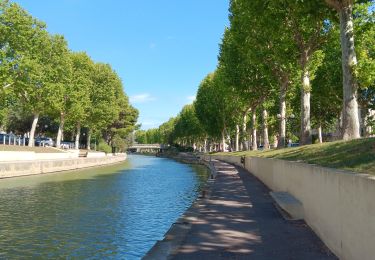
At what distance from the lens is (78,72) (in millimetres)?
72250

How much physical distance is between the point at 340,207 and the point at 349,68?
10371mm

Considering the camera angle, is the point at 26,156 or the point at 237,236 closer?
the point at 237,236

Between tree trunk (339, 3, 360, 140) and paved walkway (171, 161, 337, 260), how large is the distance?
4851 mm

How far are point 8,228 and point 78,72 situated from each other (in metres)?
60.7

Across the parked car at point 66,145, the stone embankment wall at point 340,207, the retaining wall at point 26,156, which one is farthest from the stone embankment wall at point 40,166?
the stone embankment wall at point 340,207

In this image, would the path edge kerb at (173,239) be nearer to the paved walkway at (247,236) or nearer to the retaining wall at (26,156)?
the paved walkway at (247,236)

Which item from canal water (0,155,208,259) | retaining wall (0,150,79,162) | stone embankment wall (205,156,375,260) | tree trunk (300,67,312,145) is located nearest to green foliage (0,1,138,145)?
retaining wall (0,150,79,162)

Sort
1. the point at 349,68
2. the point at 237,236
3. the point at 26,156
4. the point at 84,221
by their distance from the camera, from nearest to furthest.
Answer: the point at 237,236, the point at 84,221, the point at 349,68, the point at 26,156

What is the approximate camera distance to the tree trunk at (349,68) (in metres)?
17.0

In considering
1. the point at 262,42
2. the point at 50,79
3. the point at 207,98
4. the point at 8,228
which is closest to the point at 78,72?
the point at 50,79

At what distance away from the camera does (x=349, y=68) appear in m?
17.0

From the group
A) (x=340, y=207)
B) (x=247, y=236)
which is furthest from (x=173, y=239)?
(x=340, y=207)

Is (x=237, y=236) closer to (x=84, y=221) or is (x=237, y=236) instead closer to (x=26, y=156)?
(x=84, y=221)

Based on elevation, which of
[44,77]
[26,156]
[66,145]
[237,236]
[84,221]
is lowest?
[84,221]
